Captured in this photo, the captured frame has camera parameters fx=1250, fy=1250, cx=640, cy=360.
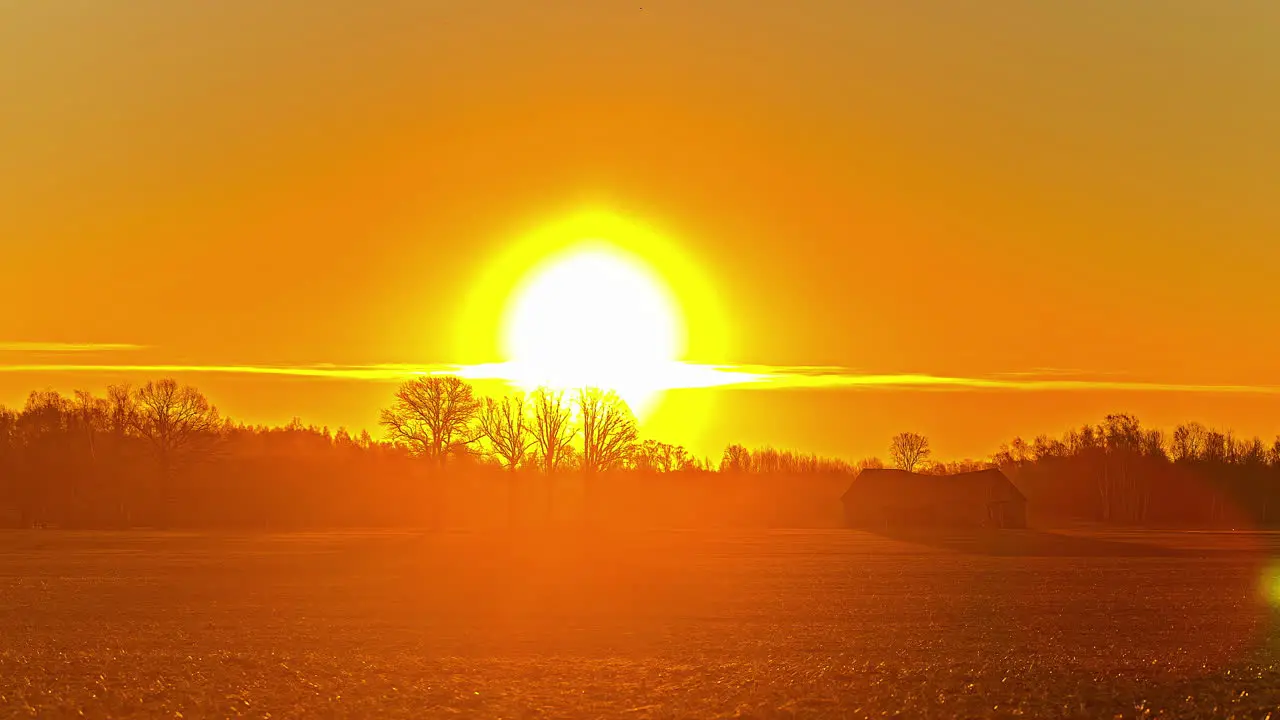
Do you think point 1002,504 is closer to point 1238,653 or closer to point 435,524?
point 435,524

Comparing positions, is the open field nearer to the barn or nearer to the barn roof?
the barn

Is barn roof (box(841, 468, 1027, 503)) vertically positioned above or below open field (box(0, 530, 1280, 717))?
above

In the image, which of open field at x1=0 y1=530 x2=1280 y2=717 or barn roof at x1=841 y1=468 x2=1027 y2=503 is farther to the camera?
barn roof at x1=841 y1=468 x2=1027 y2=503

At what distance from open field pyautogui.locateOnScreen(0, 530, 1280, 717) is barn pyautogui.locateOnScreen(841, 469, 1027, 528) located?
8006 cm

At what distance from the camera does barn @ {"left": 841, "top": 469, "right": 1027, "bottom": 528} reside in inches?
5615

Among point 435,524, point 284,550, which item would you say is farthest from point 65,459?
point 284,550

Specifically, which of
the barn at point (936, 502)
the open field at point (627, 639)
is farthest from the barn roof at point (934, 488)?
the open field at point (627, 639)

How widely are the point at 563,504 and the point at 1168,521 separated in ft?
263

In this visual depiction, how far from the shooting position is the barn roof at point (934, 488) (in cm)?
14625

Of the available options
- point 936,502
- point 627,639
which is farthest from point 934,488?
point 627,639

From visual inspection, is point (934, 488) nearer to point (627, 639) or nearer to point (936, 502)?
point (936, 502)

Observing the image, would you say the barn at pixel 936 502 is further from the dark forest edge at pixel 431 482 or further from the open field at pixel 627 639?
the open field at pixel 627 639

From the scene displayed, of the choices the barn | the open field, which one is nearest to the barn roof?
the barn

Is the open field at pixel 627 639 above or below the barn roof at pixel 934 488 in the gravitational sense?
below
